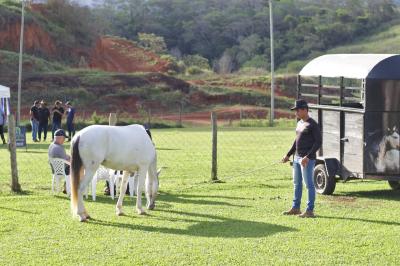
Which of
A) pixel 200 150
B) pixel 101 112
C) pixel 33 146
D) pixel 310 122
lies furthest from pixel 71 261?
pixel 101 112

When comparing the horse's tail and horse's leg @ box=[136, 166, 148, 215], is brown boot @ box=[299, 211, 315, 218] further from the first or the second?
the horse's tail

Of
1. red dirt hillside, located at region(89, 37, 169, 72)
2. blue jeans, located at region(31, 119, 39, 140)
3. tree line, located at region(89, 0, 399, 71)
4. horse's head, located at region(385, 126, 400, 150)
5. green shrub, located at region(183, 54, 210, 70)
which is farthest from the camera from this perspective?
tree line, located at region(89, 0, 399, 71)

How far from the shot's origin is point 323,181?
1533 centimetres

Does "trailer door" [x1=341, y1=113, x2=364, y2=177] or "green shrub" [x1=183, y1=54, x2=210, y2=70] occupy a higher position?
"green shrub" [x1=183, y1=54, x2=210, y2=70]

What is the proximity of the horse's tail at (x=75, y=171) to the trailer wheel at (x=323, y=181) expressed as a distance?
16.7 ft

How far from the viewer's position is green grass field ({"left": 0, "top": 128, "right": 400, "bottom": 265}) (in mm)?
9836

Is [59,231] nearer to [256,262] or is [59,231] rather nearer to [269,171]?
[256,262]

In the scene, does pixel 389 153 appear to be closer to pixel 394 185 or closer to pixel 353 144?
pixel 353 144

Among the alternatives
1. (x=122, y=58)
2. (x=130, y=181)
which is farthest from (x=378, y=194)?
(x=122, y=58)

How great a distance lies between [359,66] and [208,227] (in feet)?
15.3

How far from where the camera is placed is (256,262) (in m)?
9.53

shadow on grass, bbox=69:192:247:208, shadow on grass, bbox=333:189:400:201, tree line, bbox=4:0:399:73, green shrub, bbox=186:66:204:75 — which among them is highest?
tree line, bbox=4:0:399:73

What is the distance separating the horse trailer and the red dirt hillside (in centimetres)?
6532

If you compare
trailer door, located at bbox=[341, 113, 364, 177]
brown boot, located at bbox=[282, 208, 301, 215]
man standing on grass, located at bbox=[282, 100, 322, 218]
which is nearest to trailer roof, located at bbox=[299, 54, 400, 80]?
trailer door, located at bbox=[341, 113, 364, 177]
